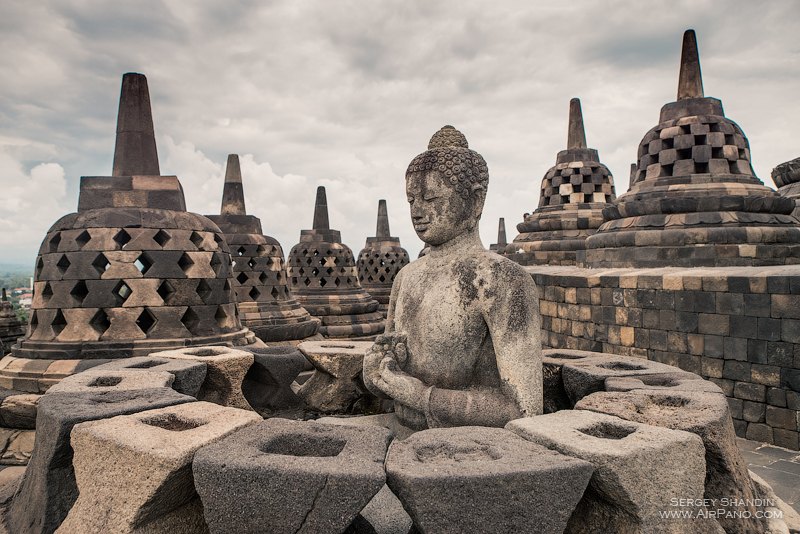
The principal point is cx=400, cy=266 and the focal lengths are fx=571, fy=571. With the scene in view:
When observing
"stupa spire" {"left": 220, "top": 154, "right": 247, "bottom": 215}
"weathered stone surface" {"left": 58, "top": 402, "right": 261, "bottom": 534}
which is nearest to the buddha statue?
"weathered stone surface" {"left": 58, "top": 402, "right": 261, "bottom": 534}

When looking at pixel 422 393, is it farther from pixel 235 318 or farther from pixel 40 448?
pixel 235 318

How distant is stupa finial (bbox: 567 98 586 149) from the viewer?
42.7 ft

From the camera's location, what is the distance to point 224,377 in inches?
129

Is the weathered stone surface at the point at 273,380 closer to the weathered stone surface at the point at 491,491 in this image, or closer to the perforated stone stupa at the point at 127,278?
the perforated stone stupa at the point at 127,278

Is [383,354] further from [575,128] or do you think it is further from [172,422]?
[575,128]

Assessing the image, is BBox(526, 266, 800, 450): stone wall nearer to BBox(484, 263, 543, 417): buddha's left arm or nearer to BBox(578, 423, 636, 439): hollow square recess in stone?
BBox(484, 263, 543, 417): buddha's left arm

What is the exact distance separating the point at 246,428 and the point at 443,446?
71 centimetres

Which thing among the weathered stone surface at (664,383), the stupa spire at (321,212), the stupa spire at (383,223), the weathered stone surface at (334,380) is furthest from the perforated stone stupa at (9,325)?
the weathered stone surface at (664,383)

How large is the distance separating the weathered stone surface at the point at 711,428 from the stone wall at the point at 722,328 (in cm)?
382

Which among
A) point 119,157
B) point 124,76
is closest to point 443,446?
point 119,157

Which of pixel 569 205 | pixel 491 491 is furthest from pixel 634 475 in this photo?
pixel 569 205

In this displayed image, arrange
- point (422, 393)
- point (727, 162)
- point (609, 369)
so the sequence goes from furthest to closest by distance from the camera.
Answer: point (727, 162) → point (609, 369) → point (422, 393)

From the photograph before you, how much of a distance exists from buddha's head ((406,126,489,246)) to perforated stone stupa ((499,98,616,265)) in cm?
1002

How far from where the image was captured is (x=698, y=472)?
1825 mm
